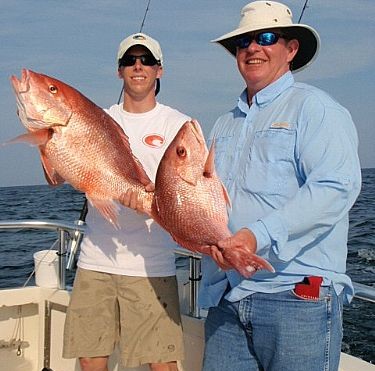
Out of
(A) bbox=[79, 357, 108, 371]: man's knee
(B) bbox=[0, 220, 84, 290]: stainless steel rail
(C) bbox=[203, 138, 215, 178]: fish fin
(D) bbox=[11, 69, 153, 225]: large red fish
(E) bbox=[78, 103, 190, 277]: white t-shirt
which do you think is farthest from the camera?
(B) bbox=[0, 220, 84, 290]: stainless steel rail

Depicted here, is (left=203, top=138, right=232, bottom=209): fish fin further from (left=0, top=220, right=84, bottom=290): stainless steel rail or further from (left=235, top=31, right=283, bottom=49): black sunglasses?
(left=0, top=220, right=84, bottom=290): stainless steel rail

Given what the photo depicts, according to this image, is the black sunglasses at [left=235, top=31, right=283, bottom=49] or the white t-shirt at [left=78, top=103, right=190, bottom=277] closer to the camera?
the black sunglasses at [left=235, top=31, right=283, bottom=49]

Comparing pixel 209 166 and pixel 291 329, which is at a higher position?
pixel 209 166

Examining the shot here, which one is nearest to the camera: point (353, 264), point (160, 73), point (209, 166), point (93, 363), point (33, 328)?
point (209, 166)

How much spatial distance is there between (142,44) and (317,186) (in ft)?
4.92

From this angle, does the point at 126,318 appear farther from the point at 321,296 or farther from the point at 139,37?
the point at 139,37

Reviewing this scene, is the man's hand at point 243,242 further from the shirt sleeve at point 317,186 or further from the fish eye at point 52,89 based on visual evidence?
the fish eye at point 52,89

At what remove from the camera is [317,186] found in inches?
88.2

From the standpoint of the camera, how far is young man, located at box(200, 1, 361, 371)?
7.41 feet

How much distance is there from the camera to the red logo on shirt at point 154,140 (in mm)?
3229

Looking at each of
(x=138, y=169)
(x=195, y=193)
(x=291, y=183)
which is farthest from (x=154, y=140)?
(x=291, y=183)

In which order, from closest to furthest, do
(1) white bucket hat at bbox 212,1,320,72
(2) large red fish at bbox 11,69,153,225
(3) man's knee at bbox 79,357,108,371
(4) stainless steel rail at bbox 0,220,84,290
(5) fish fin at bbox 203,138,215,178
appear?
(5) fish fin at bbox 203,138,215,178, (1) white bucket hat at bbox 212,1,320,72, (2) large red fish at bbox 11,69,153,225, (3) man's knee at bbox 79,357,108,371, (4) stainless steel rail at bbox 0,220,84,290

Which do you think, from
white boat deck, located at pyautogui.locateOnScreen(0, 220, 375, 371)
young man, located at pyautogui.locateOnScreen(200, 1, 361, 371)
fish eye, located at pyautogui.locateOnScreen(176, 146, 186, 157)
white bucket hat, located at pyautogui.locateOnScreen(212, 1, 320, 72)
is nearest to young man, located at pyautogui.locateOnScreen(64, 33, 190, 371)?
young man, located at pyautogui.locateOnScreen(200, 1, 361, 371)

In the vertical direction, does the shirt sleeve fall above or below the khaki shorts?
above
